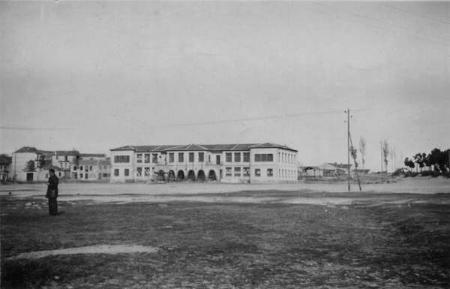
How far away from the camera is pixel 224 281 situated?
5.68 metres

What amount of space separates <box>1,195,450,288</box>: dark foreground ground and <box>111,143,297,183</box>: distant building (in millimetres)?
59083

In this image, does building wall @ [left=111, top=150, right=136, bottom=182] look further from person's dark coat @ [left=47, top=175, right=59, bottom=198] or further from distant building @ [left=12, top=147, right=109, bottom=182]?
person's dark coat @ [left=47, top=175, right=59, bottom=198]

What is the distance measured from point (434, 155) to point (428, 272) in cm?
8383

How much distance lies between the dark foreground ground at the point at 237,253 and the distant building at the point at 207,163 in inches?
2326

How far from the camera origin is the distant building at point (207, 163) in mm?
72500

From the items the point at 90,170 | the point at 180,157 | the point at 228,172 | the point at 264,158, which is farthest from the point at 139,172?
the point at 90,170

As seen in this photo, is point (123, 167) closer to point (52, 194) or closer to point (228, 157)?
point (228, 157)

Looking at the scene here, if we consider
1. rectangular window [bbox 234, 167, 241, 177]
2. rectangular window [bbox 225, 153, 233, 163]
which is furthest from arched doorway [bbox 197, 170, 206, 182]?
rectangular window [bbox 234, 167, 241, 177]

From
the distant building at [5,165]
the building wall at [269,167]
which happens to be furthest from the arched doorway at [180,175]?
the distant building at [5,165]

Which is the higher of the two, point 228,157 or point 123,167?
point 228,157

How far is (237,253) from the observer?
305 inches

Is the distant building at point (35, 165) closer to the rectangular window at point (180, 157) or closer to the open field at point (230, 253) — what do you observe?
the rectangular window at point (180, 157)

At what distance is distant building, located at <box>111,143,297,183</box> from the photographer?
7250cm

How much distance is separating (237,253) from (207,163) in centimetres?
6918
